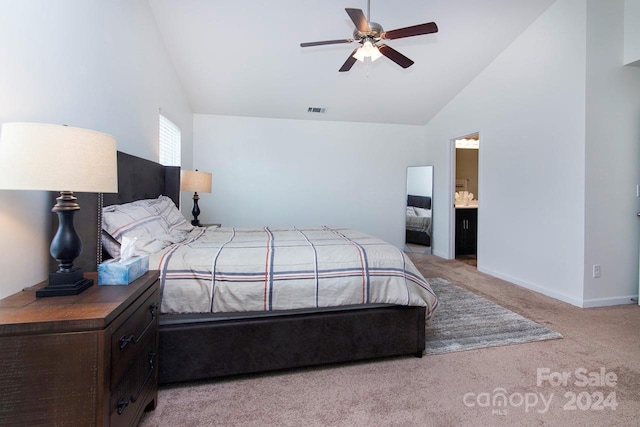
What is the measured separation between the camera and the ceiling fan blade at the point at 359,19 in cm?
218

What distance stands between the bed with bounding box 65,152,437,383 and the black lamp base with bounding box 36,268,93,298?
416 mm

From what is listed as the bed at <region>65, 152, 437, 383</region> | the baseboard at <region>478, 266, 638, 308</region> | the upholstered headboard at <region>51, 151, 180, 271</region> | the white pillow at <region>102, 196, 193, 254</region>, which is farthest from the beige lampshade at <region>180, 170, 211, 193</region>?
the baseboard at <region>478, 266, 638, 308</region>

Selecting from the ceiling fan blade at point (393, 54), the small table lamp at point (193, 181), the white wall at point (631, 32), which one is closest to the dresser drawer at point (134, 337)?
the small table lamp at point (193, 181)

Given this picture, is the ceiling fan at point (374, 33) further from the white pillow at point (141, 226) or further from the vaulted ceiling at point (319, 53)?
the white pillow at point (141, 226)

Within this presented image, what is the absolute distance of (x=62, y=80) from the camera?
1694 mm

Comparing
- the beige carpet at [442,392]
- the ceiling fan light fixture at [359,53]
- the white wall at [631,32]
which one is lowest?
the beige carpet at [442,392]

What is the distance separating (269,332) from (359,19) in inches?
89.8

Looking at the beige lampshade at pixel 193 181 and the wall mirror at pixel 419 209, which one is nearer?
the beige lampshade at pixel 193 181

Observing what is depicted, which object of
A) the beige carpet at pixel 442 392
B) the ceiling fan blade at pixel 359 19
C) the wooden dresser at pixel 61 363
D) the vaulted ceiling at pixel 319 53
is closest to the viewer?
the wooden dresser at pixel 61 363

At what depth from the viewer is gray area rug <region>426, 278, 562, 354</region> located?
2244mm

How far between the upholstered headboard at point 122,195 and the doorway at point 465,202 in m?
4.21

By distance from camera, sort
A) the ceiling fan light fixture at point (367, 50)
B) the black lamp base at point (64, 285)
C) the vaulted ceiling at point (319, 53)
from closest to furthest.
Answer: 1. the black lamp base at point (64, 285)
2. the ceiling fan light fixture at point (367, 50)
3. the vaulted ceiling at point (319, 53)

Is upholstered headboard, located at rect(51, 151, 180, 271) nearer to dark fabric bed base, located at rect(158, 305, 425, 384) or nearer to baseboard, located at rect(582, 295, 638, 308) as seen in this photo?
dark fabric bed base, located at rect(158, 305, 425, 384)

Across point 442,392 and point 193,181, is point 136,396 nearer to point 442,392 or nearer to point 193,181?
point 442,392
